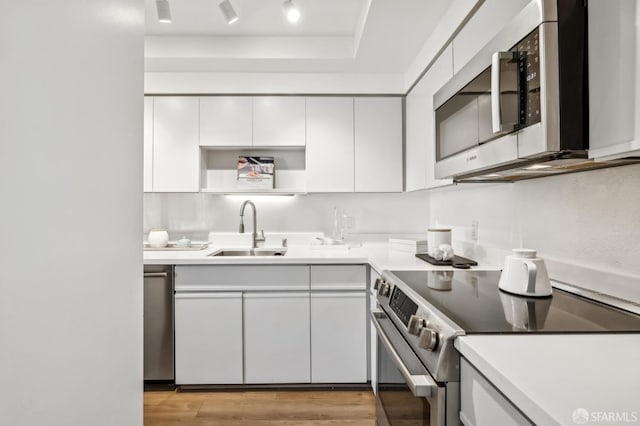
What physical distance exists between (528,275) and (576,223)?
0.98ft

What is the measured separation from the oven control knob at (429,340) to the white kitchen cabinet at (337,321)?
1457mm

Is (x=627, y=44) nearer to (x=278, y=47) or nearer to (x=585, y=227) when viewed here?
(x=585, y=227)

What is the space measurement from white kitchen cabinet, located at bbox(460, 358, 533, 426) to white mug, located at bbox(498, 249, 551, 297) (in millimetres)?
494

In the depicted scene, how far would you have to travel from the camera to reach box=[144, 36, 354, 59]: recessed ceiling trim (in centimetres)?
264

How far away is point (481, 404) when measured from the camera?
0.80 meters

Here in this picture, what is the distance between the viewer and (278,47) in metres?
2.65

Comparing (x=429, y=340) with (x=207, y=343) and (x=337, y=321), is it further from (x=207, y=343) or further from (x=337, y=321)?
(x=207, y=343)

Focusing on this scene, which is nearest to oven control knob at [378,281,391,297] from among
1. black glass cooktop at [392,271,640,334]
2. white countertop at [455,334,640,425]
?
black glass cooktop at [392,271,640,334]

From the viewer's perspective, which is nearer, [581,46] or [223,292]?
[581,46]

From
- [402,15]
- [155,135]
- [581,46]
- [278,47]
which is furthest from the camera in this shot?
[155,135]

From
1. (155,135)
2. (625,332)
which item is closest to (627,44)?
(625,332)

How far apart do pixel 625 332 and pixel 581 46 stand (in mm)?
680

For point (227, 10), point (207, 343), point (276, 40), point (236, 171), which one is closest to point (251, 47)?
point (276, 40)

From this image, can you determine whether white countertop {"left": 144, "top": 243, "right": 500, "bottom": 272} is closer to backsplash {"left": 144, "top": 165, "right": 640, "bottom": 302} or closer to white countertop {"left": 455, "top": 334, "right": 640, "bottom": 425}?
backsplash {"left": 144, "top": 165, "right": 640, "bottom": 302}
